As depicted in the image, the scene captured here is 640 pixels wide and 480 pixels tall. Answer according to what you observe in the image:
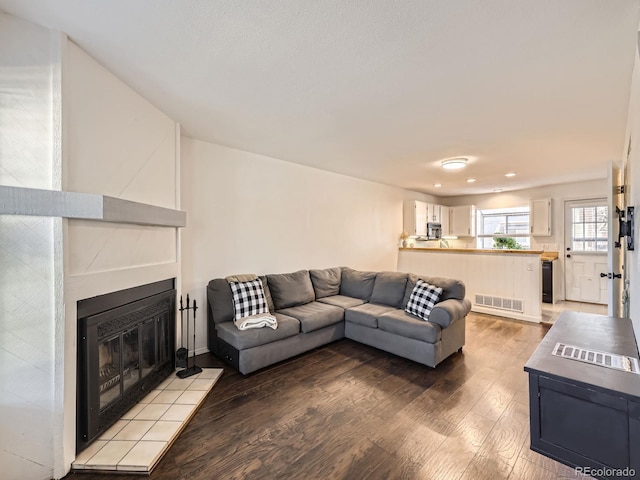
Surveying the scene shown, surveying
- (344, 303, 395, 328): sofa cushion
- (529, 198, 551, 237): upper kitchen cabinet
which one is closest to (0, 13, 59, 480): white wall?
(344, 303, 395, 328): sofa cushion

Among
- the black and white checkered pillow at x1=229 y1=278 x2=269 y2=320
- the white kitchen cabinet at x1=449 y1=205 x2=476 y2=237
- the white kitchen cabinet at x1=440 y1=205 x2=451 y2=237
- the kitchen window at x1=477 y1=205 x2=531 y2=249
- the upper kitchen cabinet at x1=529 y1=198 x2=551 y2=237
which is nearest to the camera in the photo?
the black and white checkered pillow at x1=229 y1=278 x2=269 y2=320

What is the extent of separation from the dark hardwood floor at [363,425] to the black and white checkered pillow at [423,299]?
0.58 metres

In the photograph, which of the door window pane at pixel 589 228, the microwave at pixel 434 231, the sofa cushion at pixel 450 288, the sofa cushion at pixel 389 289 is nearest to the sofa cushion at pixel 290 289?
the sofa cushion at pixel 389 289

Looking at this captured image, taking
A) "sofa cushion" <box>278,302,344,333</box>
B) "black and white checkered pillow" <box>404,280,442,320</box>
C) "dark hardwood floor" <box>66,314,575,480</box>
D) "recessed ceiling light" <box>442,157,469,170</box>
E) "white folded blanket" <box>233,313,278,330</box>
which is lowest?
"dark hardwood floor" <box>66,314,575,480</box>

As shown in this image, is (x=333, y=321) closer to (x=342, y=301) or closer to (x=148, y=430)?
(x=342, y=301)

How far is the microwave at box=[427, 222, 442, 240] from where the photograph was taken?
6.80m

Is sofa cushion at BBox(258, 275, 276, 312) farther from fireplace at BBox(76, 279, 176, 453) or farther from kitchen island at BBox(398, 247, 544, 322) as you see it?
kitchen island at BBox(398, 247, 544, 322)

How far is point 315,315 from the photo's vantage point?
3.42m

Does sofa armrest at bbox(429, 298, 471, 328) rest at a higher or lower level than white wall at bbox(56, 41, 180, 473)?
lower

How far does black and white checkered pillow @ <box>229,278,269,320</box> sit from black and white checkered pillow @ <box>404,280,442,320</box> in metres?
1.75

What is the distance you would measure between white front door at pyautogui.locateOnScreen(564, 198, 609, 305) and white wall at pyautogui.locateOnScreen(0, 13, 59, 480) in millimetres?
8106

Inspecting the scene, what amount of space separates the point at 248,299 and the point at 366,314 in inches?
58.0

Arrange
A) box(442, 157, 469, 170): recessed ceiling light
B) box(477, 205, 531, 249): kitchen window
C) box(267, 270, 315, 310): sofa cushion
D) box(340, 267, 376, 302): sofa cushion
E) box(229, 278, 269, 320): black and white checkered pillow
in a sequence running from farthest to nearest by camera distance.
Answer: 1. box(477, 205, 531, 249): kitchen window
2. box(340, 267, 376, 302): sofa cushion
3. box(442, 157, 469, 170): recessed ceiling light
4. box(267, 270, 315, 310): sofa cushion
5. box(229, 278, 269, 320): black and white checkered pillow

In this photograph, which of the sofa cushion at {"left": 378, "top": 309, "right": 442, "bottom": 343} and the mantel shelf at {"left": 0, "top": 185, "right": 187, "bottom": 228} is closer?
the mantel shelf at {"left": 0, "top": 185, "right": 187, "bottom": 228}
